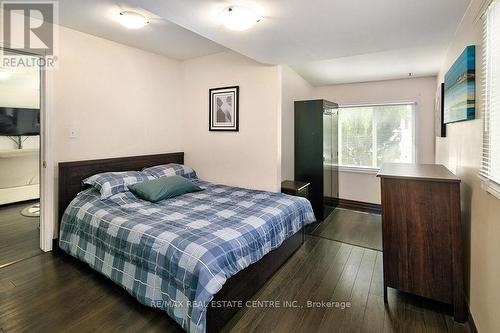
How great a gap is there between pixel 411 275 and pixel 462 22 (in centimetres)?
203

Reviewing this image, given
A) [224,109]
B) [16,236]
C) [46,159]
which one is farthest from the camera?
[224,109]

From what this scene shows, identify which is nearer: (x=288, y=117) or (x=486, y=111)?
(x=486, y=111)

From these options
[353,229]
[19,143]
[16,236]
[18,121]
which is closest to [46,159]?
[16,236]

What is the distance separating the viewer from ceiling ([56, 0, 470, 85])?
6.00ft

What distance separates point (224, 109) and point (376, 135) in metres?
2.94

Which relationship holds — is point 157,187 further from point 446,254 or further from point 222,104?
point 446,254

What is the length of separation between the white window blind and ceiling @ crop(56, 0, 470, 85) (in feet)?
1.91

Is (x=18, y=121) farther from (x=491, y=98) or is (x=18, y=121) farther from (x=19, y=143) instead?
(x=491, y=98)

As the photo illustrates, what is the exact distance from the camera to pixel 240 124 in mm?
3586

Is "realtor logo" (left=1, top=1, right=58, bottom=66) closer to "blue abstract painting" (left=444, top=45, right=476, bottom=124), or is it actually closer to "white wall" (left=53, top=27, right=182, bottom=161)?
"white wall" (left=53, top=27, right=182, bottom=161)

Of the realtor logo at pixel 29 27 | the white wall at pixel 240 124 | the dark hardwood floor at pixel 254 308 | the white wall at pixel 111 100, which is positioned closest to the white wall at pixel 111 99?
the white wall at pixel 111 100

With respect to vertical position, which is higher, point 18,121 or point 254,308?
point 18,121

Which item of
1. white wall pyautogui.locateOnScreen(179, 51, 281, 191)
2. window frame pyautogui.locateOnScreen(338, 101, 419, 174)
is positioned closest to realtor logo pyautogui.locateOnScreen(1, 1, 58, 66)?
white wall pyautogui.locateOnScreen(179, 51, 281, 191)

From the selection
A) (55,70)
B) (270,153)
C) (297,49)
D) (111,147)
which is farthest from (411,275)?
(55,70)
